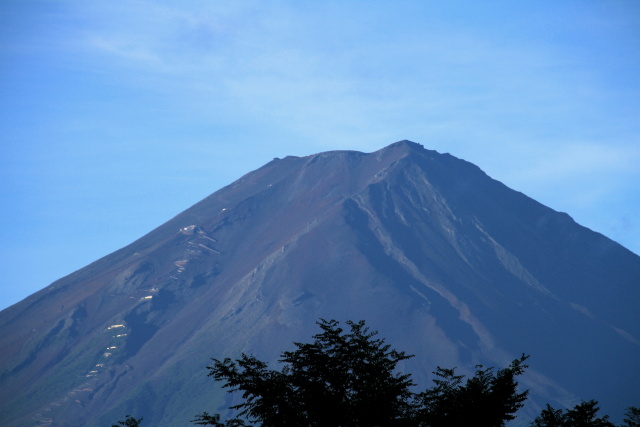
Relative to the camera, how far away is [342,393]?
2775cm

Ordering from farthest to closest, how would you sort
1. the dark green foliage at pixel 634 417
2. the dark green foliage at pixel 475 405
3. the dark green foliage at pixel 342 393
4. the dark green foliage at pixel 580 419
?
the dark green foliage at pixel 634 417 < the dark green foliage at pixel 580 419 < the dark green foliage at pixel 475 405 < the dark green foliage at pixel 342 393

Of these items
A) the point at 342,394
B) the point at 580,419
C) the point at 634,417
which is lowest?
the point at 634,417

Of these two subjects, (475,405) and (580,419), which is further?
(580,419)

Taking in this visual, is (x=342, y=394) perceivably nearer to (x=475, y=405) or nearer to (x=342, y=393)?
(x=342, y=393)

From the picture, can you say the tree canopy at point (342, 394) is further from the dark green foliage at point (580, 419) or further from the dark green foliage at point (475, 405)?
the dark green foliage at point (580, 419)

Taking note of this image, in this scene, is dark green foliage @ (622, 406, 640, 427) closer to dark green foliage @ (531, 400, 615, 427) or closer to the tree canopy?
dark green foliage @ (531, 400, 615, 427)

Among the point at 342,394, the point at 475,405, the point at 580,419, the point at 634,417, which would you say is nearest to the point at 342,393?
the point at 342,394

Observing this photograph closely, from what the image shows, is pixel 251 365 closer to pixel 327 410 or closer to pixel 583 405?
pixel 327 410

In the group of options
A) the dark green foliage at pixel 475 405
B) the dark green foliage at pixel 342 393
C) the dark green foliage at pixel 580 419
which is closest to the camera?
the dark green foliage at pixel 342 393

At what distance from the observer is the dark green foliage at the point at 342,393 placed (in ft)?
89.1

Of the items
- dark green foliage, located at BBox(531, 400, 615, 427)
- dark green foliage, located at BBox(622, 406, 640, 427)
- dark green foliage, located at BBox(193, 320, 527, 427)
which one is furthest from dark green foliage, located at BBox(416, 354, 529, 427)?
dark green foliage, located at BBox(622, 406, 640, 427)

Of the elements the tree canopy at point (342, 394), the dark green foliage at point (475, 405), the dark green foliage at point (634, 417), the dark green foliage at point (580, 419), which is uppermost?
the tree canopy at point (342, 394)

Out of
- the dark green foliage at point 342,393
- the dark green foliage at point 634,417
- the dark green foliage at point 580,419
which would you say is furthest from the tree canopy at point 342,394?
the dark green foliage at point 634,417

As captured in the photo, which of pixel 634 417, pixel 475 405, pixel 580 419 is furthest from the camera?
pixel 634 417
